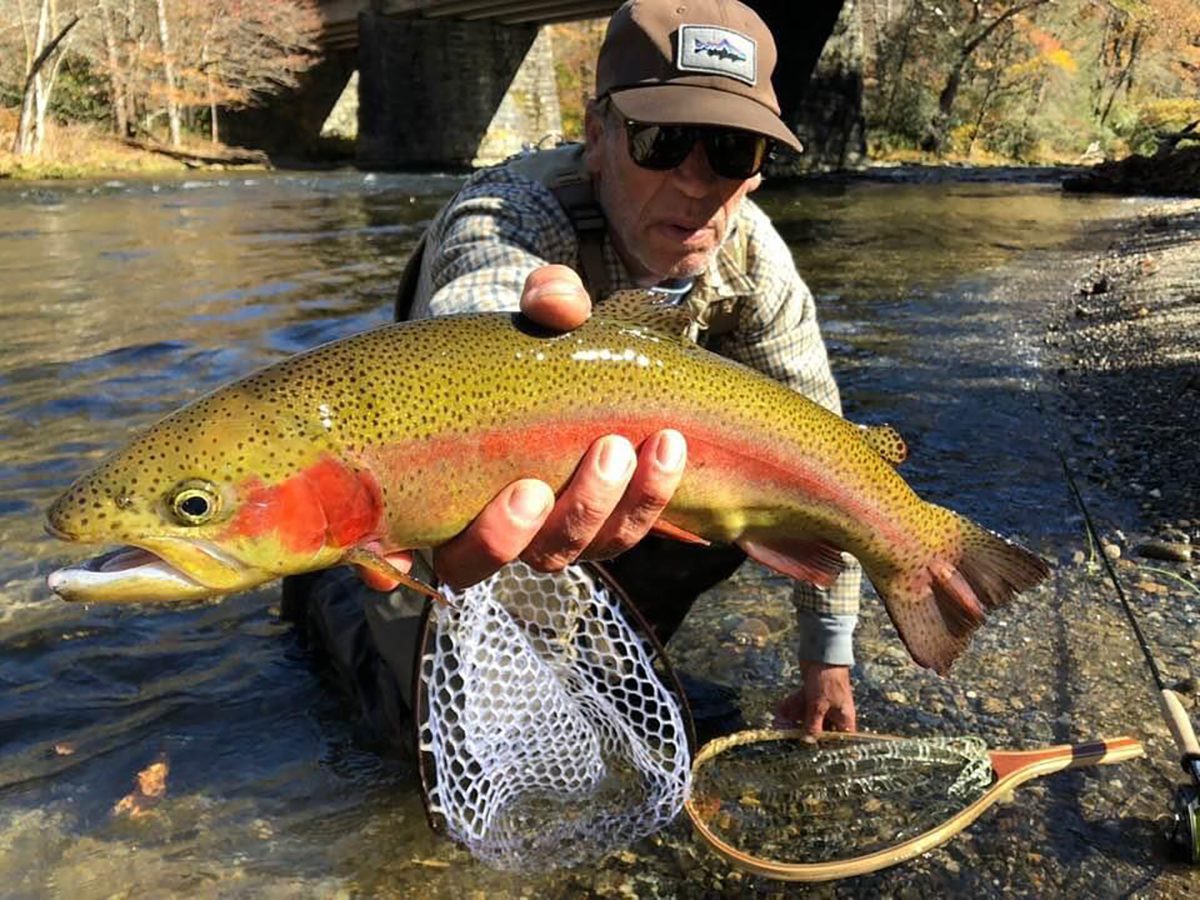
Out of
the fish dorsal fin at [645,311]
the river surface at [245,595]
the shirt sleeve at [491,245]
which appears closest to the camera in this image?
the fish dorsal fin at [645,311]

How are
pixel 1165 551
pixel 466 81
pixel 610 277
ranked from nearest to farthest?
pixel 610 277 < pixel 1165 551 < pixel 466 81

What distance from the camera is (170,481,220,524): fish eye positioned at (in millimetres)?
1607

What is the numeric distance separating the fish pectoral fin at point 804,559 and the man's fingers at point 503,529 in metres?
0.63

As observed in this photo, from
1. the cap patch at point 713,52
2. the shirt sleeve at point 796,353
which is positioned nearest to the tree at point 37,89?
the shirt sleeve at point 796,353

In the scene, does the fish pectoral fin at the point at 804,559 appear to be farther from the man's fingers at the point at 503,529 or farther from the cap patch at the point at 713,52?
the cap patch at the point at 713,52

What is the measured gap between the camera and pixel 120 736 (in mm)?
3344

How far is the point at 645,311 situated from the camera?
2.03m

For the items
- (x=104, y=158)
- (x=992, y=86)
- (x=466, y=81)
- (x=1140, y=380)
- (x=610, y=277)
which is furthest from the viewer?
(x=992, y=86)

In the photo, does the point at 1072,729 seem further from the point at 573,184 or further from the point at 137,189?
the point at 137,189

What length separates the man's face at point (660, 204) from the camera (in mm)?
2559

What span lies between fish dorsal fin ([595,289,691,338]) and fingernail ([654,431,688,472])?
0.24 metres

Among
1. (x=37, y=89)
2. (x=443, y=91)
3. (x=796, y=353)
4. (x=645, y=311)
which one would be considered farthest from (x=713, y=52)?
(x=443, y=91)

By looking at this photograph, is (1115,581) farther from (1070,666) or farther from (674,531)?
(674,531)

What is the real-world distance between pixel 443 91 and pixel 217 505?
3742 cm
